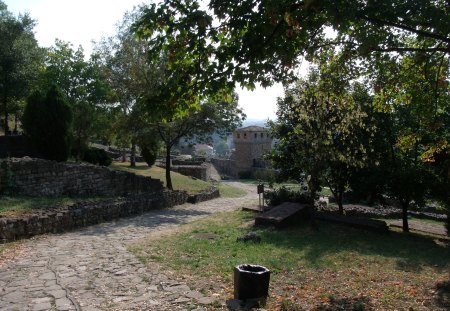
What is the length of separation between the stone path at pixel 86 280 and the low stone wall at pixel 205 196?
11771mm

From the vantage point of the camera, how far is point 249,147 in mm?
58719

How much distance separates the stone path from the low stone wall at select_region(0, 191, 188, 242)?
1.55 feet

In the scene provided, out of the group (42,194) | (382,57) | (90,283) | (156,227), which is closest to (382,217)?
(156,227)

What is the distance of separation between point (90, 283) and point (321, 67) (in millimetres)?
7286

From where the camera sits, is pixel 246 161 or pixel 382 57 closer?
pixel 382 57

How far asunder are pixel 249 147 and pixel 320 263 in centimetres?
4967

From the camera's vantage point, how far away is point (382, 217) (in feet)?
72.1

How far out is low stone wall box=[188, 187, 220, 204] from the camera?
2373 cm

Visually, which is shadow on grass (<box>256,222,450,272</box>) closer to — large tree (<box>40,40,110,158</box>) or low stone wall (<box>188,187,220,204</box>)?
low stone wall (<box>188,187,220,204</box>)

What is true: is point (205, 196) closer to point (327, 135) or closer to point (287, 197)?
point (287, 197)

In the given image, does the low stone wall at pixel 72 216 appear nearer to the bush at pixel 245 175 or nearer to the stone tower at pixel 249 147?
the bush at pixel 245 175

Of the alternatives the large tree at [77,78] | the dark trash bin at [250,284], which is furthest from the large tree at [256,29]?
the large tree at [77,78]

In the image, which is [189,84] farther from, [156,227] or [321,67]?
[156,227]

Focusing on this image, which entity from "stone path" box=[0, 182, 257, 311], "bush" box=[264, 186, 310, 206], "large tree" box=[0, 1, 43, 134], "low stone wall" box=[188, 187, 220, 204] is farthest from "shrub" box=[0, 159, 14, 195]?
"large tree" box=[0, 1, 43, 134]
